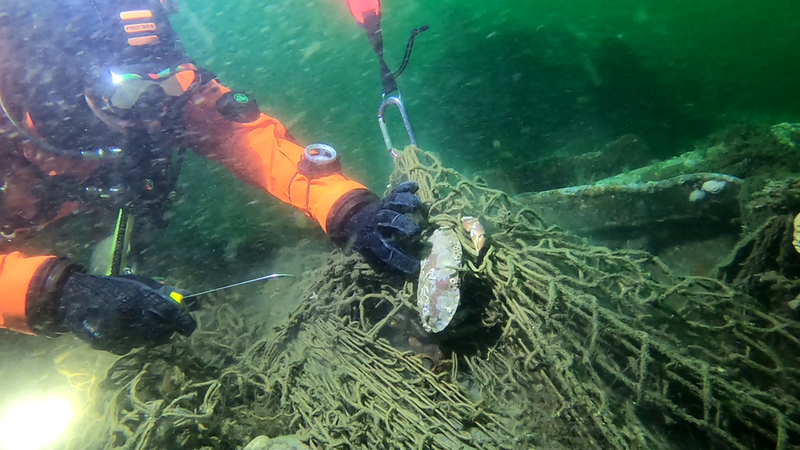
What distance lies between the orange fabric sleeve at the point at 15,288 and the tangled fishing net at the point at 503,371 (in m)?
0.74

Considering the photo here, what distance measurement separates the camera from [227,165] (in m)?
3.73

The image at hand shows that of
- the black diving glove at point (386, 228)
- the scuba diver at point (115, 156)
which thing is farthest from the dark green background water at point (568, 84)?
the black diving glove at point (386, 228)

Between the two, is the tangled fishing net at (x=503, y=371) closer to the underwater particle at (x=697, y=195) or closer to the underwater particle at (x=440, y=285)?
the underwater particle at (x=440, y=285)

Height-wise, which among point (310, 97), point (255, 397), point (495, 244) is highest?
point (495, 244)

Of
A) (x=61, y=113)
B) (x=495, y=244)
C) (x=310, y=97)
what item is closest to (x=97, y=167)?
(x=61, y=113)

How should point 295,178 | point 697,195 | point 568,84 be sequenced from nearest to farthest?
point 295,178
point 697,195
point 568,84

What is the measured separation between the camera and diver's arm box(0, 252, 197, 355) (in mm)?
2340

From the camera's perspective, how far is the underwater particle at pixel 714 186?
12.4 feet

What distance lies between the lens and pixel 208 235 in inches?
266

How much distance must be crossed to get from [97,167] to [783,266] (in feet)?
16.9

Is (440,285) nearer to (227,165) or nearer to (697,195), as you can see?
(227,165)

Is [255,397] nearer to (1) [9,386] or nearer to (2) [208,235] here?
(1) [9,386]

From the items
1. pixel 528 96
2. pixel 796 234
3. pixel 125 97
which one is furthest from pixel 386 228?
pixel 528 96

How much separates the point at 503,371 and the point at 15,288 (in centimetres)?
311
